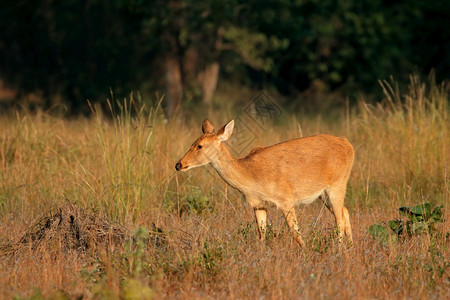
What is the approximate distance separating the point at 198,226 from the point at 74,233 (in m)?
1.19

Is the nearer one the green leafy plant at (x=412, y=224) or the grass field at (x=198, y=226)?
the grass field at (x=198, y=226)

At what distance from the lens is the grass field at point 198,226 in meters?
5.18

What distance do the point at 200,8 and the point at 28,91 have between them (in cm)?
859

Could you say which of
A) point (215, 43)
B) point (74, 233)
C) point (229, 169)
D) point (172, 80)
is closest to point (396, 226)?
point (229, 169)

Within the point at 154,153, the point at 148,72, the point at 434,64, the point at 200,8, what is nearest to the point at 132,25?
the point at 148,72

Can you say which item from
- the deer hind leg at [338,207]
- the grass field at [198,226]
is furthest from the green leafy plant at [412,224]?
the deer hind leg at [338,207]

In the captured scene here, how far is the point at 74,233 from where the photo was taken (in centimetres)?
629

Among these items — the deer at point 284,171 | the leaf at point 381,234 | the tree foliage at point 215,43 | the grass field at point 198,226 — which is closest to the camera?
the grass field at point 198,226

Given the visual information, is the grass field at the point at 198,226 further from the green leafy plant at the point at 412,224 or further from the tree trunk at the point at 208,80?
the tree trunk at the point at 208,80

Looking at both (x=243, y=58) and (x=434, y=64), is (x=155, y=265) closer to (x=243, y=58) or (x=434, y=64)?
(x=434, y=64)

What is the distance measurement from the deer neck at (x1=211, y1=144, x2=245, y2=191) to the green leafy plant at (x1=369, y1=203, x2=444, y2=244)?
4.55 feet

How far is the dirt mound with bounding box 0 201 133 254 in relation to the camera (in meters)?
6.15

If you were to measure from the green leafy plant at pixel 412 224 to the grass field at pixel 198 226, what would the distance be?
0.10m

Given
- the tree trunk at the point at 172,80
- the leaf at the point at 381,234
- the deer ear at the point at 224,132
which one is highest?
the deer ear at the point at 224,132
